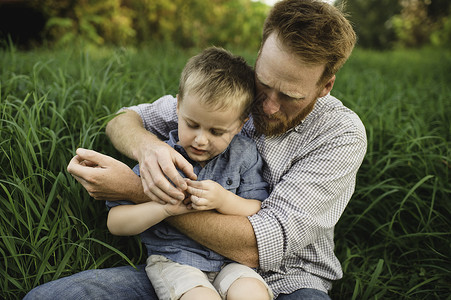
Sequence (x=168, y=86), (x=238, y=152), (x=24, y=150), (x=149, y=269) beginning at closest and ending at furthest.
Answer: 1. (x=149, y=269)
2. (x=238, y=152)
3. (x=24, y=150)
4. (x=168, y=86)

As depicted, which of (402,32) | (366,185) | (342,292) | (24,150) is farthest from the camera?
(402,32)

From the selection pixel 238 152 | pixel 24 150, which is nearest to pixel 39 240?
pixel 24 150

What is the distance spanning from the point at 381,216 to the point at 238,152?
120 centimetres

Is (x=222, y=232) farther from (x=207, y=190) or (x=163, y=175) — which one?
(x=163, y=175)

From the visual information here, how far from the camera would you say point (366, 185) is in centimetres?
254

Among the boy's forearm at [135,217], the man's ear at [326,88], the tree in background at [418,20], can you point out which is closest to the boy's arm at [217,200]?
the boy's forearm at [135,217]

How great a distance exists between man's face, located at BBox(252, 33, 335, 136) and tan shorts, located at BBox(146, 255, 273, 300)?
27.0 inches

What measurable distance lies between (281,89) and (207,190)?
2.07 feet

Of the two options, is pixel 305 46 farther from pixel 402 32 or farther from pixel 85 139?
pixel 402 32

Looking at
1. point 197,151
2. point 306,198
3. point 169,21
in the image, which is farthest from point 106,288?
point 169,21

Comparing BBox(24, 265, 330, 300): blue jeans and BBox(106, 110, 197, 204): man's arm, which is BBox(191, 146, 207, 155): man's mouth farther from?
BBox(24, 265, 330, 300): blue jeans

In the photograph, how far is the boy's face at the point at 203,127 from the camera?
1584mm

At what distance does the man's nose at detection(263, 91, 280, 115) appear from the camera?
181 centimetres

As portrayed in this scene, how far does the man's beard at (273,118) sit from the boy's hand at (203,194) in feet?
1.60
